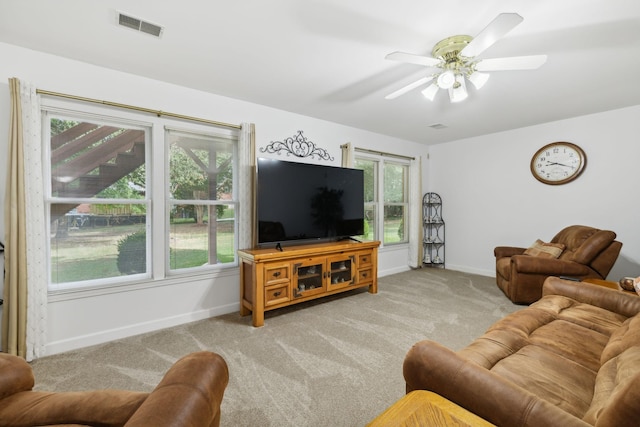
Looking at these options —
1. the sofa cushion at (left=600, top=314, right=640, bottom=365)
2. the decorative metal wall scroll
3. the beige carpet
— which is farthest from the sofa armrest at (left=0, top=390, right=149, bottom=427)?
the decorative metal wall scroll

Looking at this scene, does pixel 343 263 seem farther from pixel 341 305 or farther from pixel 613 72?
pixel 613 72

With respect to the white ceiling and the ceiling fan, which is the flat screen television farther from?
the ceiling fan

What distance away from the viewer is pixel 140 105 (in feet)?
8.75

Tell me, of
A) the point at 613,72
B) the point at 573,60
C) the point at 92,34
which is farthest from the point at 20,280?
the point at 613,72

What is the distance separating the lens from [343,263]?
3639mm

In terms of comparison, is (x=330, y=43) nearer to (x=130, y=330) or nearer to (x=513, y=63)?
(x=513, y=63)

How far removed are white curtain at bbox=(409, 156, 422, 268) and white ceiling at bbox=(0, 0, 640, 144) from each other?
1992 millimetres

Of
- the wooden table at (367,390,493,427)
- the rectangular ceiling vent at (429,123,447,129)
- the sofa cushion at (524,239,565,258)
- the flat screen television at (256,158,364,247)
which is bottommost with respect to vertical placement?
the wooden table at (367,390,493,427)

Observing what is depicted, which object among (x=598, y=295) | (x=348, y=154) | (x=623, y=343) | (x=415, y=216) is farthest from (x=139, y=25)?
(x=415, y=216)

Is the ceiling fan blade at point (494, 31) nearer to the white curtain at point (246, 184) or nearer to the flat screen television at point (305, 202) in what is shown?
the flat screen television at point (305, 202)

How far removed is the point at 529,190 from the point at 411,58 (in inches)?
→ 145

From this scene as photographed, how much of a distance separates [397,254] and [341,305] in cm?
207

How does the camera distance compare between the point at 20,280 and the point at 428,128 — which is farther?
the point at 428,128

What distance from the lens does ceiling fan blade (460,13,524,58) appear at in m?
1.35
